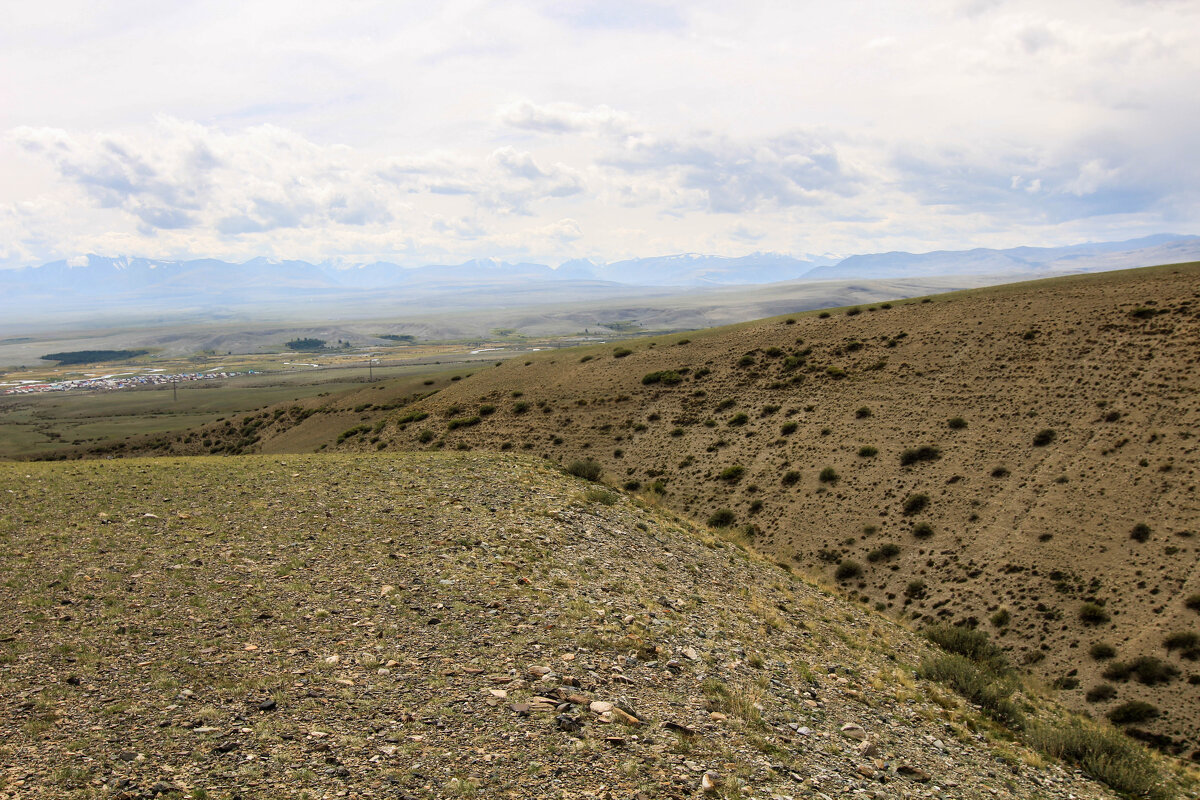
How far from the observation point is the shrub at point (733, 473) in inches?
1693

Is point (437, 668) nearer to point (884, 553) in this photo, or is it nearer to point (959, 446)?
point (884, 553)

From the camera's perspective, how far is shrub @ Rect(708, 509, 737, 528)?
125ft

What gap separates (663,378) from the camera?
59.7 meters

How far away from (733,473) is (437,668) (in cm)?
3338

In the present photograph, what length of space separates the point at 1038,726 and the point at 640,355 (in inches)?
2102

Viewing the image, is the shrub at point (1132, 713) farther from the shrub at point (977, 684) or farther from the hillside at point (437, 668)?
the hillside at point (437, 668)

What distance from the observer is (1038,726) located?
1656 cm

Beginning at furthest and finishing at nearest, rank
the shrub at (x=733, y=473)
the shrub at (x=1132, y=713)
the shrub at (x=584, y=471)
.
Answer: the shrub at (x=733, y=473) → the shrub at (x=584, y=471) → the shrub at (x=1132, y=713)

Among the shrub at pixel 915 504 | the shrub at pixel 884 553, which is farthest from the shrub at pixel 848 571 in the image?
the shrub at pixel 915 504

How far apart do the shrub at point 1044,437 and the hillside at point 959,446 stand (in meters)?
0.21

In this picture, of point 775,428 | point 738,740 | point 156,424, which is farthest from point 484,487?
point 156,424

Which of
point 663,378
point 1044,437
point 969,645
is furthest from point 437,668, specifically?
point 663,378

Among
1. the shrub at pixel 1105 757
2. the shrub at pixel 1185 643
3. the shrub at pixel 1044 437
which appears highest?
the shrub at pixel 1044 437

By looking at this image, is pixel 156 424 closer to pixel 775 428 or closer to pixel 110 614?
pixel 775 428
